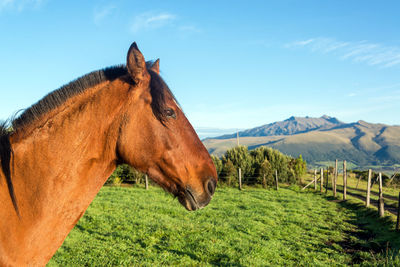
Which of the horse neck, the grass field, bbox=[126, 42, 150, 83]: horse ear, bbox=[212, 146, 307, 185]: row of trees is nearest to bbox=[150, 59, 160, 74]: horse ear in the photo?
bbox=[126, 42, 150, 83]: horse ear

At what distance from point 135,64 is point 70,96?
58cm

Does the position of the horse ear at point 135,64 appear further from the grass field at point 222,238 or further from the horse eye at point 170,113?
the grass field at point 222,238

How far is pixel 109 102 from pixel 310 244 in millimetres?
8723

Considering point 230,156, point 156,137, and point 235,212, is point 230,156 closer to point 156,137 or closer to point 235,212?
point 235,212

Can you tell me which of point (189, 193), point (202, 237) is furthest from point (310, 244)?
point (189, 193)

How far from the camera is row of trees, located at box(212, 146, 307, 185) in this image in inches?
1032

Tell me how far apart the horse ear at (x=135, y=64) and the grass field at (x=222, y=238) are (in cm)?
539

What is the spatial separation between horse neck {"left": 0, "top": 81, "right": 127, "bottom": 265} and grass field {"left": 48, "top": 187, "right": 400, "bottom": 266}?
486 cm

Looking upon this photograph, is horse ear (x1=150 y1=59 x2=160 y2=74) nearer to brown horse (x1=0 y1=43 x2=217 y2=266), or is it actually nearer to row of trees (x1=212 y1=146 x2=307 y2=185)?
brown horse (x1=0 y1=43 x2=217 y2=266)

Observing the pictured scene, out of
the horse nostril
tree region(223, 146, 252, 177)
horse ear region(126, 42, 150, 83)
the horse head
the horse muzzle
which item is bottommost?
tree region(223, 146, 252, 177)

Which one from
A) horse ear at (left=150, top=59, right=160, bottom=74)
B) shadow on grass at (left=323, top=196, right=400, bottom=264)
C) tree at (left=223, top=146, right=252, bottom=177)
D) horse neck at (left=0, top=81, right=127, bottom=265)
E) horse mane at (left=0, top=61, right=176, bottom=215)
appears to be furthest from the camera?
tree at (left=223, top=146, right=252, bottom=177)

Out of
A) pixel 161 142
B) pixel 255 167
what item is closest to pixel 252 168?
pixel 255 167

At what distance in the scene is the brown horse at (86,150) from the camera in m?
1.88

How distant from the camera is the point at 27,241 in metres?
1.83
